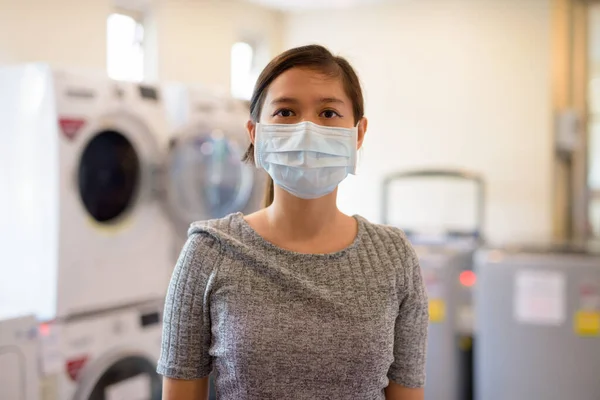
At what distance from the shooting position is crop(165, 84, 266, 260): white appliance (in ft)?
8.83

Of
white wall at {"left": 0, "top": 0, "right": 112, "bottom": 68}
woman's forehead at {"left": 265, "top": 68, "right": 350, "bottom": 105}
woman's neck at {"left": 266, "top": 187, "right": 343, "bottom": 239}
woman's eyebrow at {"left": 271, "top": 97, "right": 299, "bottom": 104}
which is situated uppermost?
white wall at {"left": 0, "top": 0, "right": 112, "bottom": 68}

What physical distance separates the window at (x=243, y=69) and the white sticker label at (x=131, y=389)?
2206 mm

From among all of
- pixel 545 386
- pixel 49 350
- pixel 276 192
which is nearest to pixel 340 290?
pixel 276 192

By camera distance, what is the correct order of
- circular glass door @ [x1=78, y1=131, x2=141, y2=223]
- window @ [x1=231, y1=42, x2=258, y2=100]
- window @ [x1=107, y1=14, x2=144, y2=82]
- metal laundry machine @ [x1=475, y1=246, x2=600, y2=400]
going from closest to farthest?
1. circular glass door @ [x1=78, y1=131, x2=141, y2=223]
2. metal laundry machine @ [x1=475, y1=246, x2=600, y2=400]
3. window @ [x1=107, y1=14, x2=144, y2=82]
4. window @ [x1=231, y1=42, x2=258, y2=100]

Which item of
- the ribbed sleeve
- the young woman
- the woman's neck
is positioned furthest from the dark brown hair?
Answer: the ribbed sleeve

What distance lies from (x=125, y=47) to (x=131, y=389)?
1861 millimetres

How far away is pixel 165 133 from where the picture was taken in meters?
2.65

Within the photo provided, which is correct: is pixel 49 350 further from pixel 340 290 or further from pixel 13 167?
pixel 340 290

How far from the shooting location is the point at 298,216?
112cm

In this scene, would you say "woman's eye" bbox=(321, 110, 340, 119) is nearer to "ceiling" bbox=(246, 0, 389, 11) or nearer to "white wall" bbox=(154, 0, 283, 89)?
"white wall" bbox=(154, 0, 283, 89)

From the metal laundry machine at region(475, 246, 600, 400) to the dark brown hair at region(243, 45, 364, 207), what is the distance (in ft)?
5.59

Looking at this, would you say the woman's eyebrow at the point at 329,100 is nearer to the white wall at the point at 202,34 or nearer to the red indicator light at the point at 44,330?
the red indicator light at the point at 44,330

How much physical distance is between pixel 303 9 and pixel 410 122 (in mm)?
1116

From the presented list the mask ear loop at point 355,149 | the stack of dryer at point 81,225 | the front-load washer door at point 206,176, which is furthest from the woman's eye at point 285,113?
the front-load washer door at point 206,176
